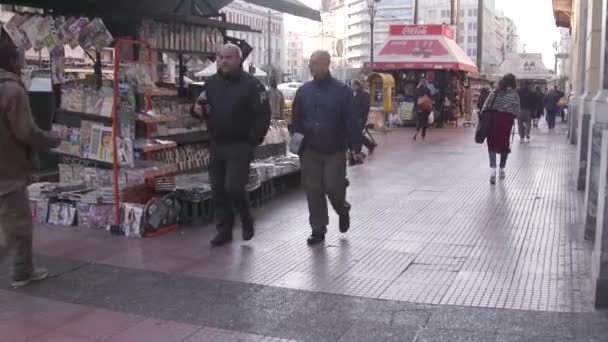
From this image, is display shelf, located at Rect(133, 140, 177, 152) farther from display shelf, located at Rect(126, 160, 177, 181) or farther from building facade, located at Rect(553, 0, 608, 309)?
building facade, located at Rect(553, 0, 608, 309)

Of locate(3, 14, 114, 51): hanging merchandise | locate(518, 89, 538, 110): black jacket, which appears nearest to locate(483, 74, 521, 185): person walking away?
locate(3, 14, 114, 51): hanging merchandise

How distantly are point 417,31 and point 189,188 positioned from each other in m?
22.5

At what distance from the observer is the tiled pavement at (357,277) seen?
445 centimetres

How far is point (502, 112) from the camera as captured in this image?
34.6ft

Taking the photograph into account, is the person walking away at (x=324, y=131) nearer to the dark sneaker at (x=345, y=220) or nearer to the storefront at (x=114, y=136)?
the dark sneaker at (x=345, y=220)

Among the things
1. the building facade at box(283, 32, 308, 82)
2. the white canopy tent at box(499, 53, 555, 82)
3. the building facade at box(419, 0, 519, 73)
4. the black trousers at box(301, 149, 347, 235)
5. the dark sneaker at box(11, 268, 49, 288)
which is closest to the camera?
the dark sneaker at box(11, 268, 49, 288)

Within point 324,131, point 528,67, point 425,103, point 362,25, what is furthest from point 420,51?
point 362,25

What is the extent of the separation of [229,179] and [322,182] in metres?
0.92

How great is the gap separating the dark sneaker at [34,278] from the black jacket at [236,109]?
189 cm

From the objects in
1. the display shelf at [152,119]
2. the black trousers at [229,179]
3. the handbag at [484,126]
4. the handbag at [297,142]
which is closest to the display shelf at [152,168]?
the display shelf at [152,119]

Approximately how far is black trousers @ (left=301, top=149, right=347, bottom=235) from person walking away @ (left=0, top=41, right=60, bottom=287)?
7.81 feet

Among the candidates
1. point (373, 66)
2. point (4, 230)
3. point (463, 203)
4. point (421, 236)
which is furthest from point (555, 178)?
point (373, 66)

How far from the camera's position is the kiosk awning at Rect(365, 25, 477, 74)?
26.5 metres

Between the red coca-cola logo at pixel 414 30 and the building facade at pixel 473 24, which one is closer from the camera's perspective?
the red coca-cola logo at pixel 414 30
